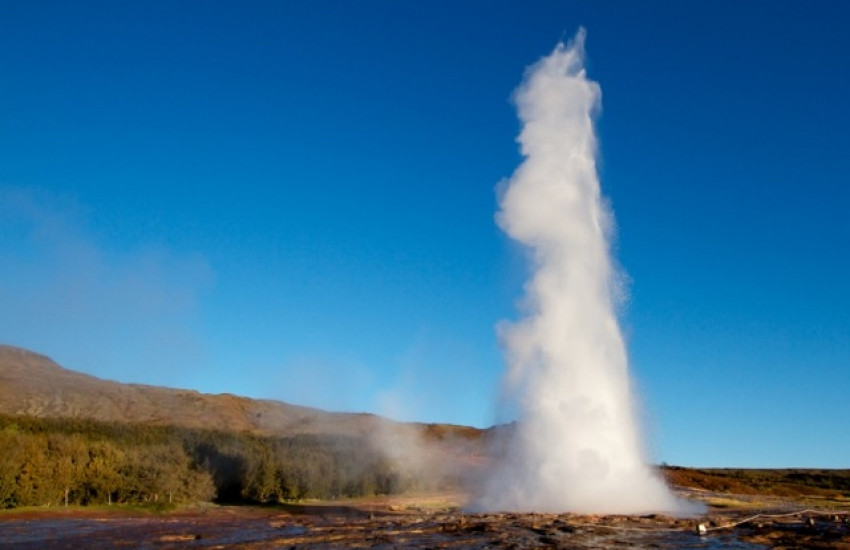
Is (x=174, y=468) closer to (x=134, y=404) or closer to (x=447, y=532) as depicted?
(x=447, y=532)

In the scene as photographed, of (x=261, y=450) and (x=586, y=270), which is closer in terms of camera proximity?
(x=586, y=270)

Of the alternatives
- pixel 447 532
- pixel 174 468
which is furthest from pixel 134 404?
pixel 447 532

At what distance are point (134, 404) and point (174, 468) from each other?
9414cm

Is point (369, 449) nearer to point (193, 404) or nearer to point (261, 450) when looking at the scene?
point (261, 450)

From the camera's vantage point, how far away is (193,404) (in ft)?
469

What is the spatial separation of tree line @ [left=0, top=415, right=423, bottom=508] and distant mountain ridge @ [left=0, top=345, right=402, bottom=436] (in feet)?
113

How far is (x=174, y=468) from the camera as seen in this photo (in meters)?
47.2

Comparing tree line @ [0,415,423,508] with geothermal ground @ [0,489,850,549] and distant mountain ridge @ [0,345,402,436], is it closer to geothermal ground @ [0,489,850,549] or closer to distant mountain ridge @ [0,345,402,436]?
geothermal ground @ [0,489,850,549]

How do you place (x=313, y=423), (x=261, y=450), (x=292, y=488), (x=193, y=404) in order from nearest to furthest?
(x=292, y=488), (x=261, y=450), (x=313, y=423), (x=193, y=404)

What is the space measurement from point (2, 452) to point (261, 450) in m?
22.5

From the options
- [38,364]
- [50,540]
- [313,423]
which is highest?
[38,364]

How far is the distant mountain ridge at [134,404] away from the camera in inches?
4492

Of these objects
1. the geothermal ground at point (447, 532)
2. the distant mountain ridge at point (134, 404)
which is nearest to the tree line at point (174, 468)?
the geothermal ground at point (447, 532)

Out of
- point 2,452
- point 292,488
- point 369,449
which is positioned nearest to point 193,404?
point 369,449
